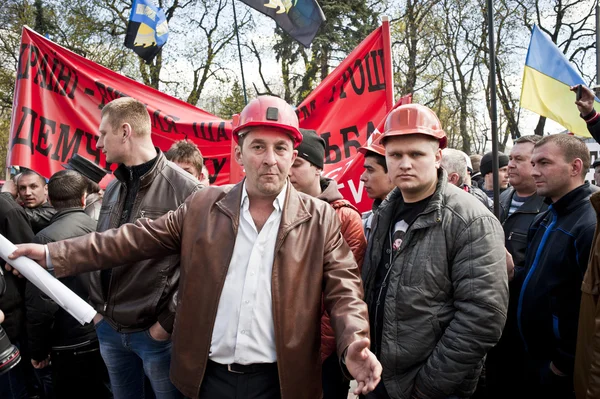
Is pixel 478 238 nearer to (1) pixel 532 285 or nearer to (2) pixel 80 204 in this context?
(1) pixel 532 285

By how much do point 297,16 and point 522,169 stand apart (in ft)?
9.89

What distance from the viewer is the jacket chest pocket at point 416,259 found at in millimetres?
2303

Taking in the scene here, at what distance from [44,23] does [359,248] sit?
20.5 m

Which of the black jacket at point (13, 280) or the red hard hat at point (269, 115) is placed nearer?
the red hard hat at point (269, 115)

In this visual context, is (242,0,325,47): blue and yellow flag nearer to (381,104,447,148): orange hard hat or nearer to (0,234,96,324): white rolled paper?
(381,104,447,148): orange hard hat

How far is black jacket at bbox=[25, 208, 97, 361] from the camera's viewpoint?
3461 mm

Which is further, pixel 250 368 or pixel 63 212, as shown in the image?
pixel 63 212

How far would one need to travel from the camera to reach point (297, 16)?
5738 mm

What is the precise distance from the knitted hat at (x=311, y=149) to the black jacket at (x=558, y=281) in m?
1.51

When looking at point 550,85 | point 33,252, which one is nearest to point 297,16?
point 550,85

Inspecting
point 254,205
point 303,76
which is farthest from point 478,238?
point 303,76

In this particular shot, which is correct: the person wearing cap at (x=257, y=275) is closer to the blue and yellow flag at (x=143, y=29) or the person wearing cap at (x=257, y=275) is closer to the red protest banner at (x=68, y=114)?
the red protest banner at (x=68, y=114)

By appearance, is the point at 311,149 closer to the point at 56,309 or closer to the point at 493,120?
the point at 493,120

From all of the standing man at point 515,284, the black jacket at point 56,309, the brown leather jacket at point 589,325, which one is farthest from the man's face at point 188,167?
the brown leather jacket at point 589,325
